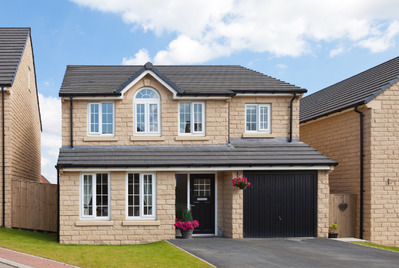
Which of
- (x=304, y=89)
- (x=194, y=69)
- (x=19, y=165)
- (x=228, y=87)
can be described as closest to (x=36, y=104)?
(x=19, y=165)

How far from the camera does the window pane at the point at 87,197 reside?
1652 centimetres

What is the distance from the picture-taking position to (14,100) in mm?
19547

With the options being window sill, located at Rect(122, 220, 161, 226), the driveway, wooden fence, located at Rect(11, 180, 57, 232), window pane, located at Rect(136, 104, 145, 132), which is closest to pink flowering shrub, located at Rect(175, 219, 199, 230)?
the driveway

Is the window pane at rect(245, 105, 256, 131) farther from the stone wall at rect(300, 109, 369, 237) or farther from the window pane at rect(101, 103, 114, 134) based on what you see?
the window pane at rect(101, 103, 114, 134)

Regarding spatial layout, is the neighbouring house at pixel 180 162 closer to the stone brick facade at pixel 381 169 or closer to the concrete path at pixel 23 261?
the stone brick facade at pixel 381 169

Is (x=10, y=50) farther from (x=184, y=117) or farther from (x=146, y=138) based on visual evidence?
(x=184, y=117)

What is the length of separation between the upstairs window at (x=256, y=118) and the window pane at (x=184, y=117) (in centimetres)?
252

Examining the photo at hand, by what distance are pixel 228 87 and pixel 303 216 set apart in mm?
5807

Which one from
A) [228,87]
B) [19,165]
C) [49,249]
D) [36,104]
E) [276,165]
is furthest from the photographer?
[36,104]

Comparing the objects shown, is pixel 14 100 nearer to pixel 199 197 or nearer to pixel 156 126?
pixel 156 126

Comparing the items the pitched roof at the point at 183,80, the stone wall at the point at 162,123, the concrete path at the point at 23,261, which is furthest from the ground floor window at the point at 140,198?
the concrete path at the point at 23,261

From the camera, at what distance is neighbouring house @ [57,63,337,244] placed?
1650 centimetres

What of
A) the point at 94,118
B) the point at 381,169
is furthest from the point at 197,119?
the point at 381,169

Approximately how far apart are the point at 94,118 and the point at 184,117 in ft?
11.3
